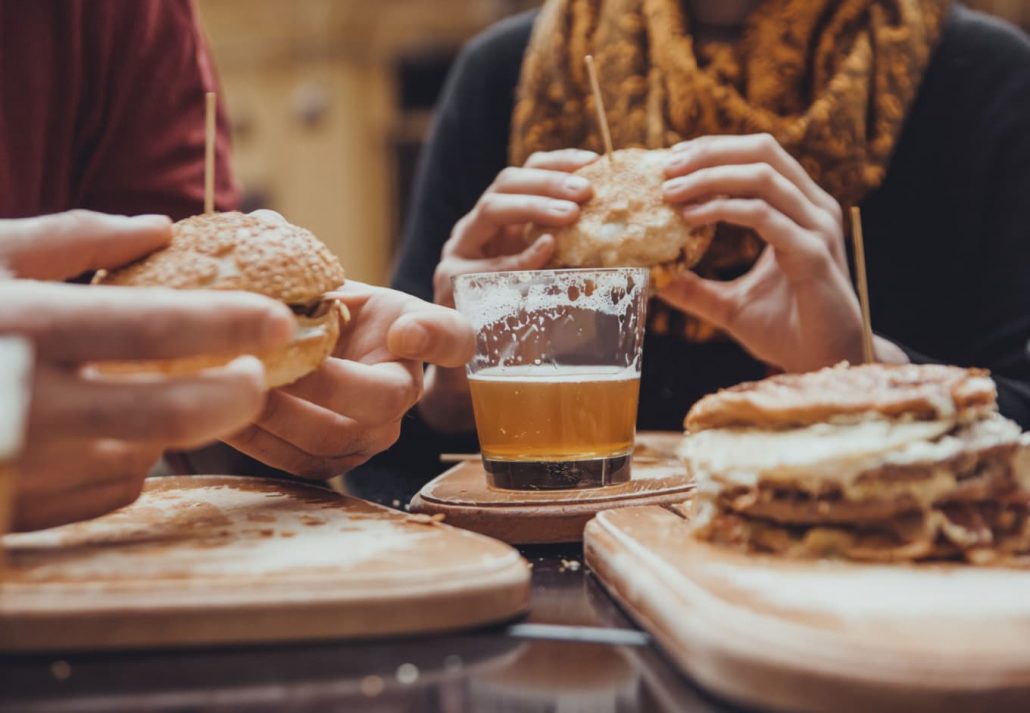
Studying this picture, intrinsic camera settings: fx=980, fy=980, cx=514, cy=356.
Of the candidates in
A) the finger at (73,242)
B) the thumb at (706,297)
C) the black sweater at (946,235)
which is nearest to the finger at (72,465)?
the finger at (73,242)

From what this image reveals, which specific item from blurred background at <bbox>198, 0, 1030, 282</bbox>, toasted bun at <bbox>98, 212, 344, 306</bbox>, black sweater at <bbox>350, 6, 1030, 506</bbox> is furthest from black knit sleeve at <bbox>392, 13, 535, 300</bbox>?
blurred background at <bbox>198, 0, 1030, 282</bbox>

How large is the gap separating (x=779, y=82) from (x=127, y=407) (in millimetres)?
2053

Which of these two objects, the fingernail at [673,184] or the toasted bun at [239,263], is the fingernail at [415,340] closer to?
the toasted bun at [239,263]

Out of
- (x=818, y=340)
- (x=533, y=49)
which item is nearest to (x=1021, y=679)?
(x=818, y=340)

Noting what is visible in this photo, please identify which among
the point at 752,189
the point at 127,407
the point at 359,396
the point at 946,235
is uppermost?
the point at 752,189

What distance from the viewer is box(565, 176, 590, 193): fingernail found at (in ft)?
6.61

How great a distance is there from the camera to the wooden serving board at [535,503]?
56.7 inches

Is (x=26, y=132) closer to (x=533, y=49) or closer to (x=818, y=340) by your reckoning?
(x=533, y=49)

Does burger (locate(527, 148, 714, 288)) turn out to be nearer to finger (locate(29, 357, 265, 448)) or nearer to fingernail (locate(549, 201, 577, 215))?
fingernail (locate(549, 201, 577, 215))

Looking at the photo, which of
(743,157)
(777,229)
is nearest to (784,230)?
(777,229)

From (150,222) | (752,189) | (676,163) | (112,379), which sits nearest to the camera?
(112,379)

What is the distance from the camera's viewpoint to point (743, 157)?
1.91 metres

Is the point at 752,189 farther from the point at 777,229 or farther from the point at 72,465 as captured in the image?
the point at 72,465

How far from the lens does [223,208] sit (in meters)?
2.23
